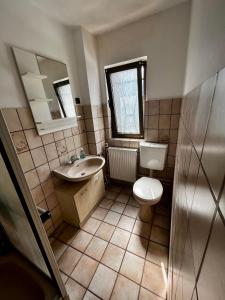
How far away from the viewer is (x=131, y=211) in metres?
1.86

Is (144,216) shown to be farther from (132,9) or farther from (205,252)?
(132,9)

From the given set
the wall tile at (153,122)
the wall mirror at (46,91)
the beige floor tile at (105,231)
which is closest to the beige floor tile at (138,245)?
the beige floor tile at (105,231)

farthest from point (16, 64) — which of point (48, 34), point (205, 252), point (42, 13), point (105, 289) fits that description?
point (105, 289)

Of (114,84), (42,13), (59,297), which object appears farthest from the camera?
(114,84)

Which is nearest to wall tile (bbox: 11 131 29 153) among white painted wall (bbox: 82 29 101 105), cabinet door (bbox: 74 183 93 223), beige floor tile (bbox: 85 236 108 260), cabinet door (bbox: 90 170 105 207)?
cabinet door (bbox: 74 183 93 223)

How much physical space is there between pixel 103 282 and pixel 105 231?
18.9 inches

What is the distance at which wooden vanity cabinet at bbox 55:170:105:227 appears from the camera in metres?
1.55

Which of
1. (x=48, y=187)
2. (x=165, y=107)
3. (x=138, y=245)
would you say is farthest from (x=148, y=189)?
(x=48, y=187)

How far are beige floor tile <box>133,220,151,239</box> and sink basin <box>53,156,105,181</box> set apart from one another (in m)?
0.84

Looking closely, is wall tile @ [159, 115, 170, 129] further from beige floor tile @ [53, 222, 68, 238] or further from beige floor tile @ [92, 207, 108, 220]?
beige floor tile @ [53, 222, 68, 238]

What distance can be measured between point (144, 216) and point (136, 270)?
1.88ft

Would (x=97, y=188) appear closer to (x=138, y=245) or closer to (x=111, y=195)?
(x=111, y=195)

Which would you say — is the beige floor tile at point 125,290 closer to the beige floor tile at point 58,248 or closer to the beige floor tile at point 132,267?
the beige floor tile at point 132,267

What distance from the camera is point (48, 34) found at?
4.61 ft
